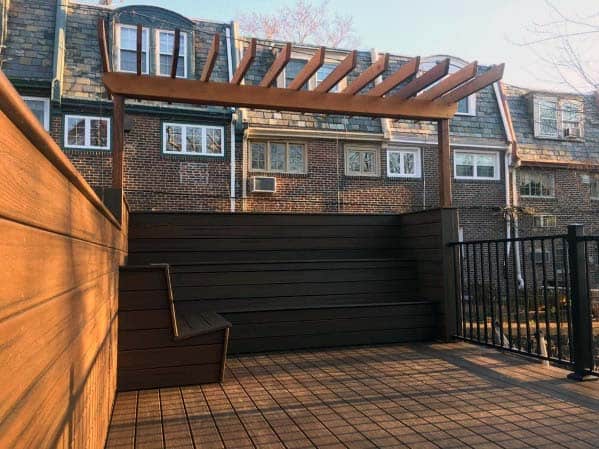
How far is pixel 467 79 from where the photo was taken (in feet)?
15.5

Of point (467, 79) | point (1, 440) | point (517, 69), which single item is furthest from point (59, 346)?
point (517, 69)

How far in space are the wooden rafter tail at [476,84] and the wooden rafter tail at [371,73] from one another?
40.3 inches

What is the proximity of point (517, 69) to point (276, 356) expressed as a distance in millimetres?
6991

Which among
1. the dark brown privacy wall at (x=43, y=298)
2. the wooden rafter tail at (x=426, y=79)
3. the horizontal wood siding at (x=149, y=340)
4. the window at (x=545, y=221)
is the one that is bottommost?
the horizontal wood siding at (x=149, y=340)

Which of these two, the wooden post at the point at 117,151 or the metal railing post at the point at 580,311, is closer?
the metal railing post at the point at 580,311

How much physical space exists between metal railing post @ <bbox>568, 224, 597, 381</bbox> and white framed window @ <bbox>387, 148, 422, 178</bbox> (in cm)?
939

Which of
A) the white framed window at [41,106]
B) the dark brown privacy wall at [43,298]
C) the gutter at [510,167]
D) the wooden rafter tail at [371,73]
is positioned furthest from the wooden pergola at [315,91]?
the gutter at [510,167]

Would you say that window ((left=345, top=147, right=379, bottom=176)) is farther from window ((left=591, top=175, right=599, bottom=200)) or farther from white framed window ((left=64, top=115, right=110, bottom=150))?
window ((left=591, top=175, right=599, bottom=200))

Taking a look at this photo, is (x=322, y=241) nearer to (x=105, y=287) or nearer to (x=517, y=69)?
(x=105, y=287)

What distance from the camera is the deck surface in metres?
2.43

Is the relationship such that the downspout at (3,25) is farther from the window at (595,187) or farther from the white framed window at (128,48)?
the window at (595,187)

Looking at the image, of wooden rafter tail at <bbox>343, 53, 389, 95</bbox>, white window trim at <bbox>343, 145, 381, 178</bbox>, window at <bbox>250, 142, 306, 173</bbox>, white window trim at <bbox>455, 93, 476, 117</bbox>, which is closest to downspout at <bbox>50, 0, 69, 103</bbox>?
window at <bbox>250, 142, 306, 173</bbox>

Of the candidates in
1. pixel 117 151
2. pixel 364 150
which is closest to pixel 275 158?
pixel 364 150

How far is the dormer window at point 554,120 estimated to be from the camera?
14453 mm
